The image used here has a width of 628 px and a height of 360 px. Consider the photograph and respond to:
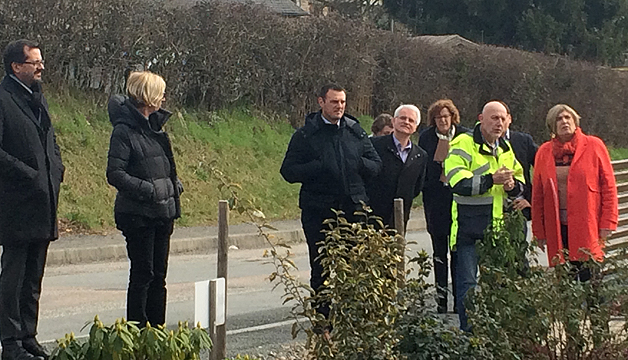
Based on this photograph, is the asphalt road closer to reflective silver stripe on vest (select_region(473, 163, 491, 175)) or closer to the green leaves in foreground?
reflective silver stripe on vest (select_region(473, 163, 491, 175))

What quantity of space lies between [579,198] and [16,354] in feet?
14.3

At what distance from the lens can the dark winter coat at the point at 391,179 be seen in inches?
345

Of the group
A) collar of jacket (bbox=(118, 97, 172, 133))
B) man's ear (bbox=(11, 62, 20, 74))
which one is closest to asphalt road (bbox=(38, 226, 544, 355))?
collar of jacket (bbox=(118, 97, 172, 133))

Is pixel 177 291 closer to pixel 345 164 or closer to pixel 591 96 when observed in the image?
pixel 345 164

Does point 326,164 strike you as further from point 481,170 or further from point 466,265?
point 466,265

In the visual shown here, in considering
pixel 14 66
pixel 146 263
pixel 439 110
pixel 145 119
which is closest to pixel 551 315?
pixel 146 263

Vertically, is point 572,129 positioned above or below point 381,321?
above

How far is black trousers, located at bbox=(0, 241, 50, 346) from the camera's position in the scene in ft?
22.2

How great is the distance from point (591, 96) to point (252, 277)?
62.2 ft

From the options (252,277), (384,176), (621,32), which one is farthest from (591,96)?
(384,176)

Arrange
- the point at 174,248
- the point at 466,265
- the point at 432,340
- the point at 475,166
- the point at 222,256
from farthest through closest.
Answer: the point at 174,248 < the point at 466,265 < the point at 475,166 < the point at 222,256 < the point at 432,340

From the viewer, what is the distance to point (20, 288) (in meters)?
6.83

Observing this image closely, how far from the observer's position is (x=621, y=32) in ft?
128

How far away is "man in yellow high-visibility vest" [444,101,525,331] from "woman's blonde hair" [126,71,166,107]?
2.18 meters
